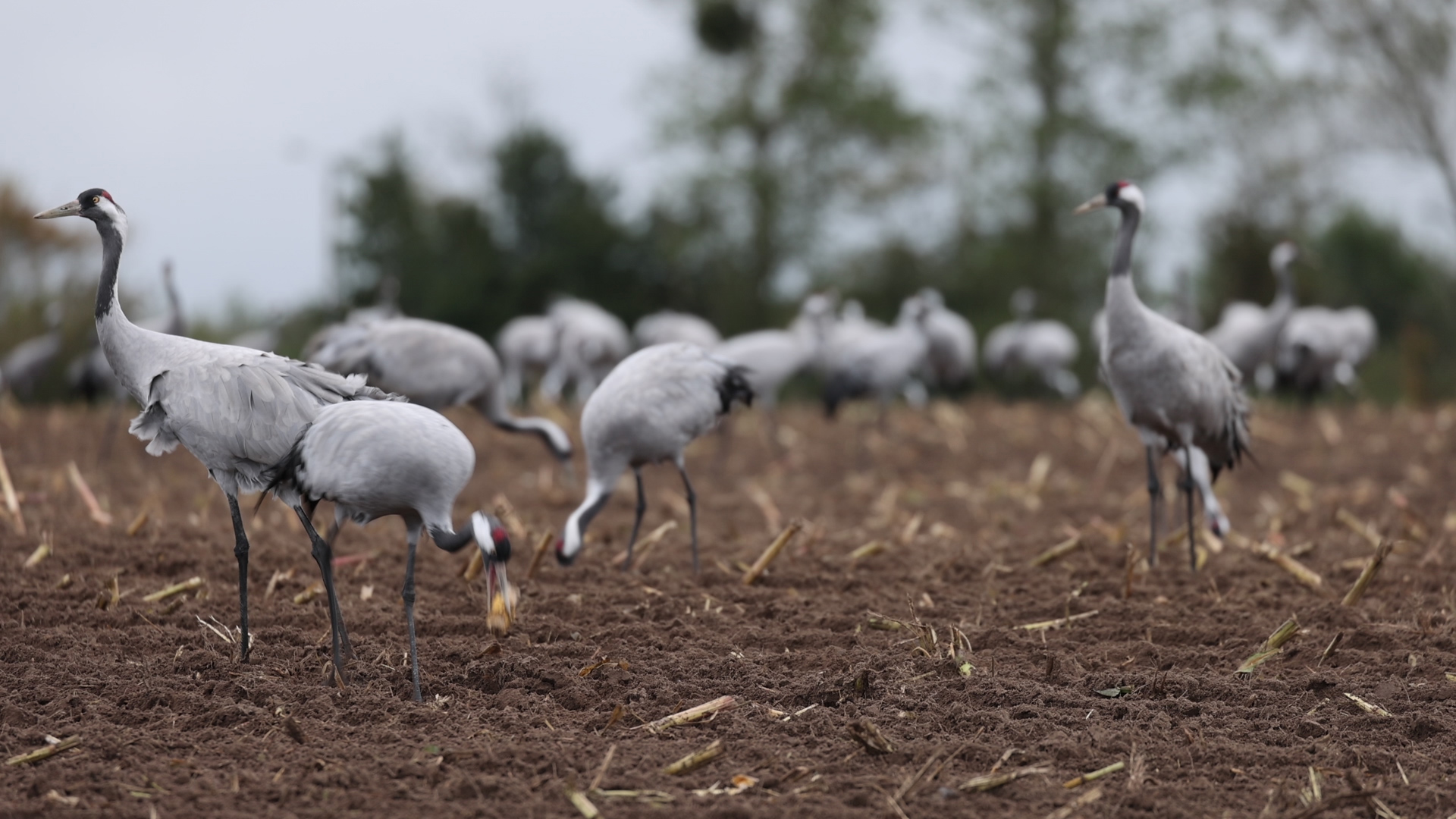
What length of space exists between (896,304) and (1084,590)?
71.9ft

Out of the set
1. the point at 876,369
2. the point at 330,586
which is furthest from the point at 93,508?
the point at 876,369

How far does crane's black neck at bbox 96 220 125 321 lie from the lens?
5.11m

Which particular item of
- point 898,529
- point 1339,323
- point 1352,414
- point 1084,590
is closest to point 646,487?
point 898,529

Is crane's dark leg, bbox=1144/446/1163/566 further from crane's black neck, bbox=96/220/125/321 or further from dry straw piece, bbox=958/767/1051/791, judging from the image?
crane's black neck, bbox=96/220/125/321

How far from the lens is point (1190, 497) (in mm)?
→ 7035

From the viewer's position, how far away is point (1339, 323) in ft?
62.4

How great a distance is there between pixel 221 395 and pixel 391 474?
2.52 ft

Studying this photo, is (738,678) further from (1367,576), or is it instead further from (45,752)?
(1367,576)

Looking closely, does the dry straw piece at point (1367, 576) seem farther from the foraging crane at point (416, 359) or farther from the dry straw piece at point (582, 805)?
the foraging crane at point (416, 359)

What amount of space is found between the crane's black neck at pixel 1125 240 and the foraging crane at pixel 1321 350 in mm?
11289

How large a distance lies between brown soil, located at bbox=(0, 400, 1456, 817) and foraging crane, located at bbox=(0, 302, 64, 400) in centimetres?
923

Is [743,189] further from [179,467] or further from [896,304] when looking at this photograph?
[179,467]

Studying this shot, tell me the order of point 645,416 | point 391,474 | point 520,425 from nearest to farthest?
point 391,474 < point 645,416 < point 520,425

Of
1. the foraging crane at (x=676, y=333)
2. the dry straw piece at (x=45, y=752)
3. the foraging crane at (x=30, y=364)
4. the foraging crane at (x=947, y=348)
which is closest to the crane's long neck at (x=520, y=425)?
the dry straw piece at (x=45, y=752)
